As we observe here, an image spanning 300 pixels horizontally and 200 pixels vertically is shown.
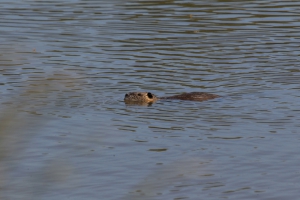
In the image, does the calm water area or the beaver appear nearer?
the calm water area

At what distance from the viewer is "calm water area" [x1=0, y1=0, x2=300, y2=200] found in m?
8.55

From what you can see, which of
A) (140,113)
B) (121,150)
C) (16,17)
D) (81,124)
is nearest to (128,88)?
(140,113)

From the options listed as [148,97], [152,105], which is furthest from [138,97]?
[152,105]

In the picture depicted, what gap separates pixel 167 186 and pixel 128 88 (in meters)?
5.66

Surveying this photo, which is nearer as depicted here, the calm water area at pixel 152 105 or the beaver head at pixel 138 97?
the calm water area at pixel 152 105

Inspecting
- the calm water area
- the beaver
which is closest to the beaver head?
the beaver

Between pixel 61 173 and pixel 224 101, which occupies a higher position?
pixel 61 173

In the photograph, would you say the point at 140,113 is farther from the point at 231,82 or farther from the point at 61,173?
the point at 61,173

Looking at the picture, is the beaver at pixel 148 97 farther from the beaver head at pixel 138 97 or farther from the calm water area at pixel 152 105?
the calm water area at pixel 152 105

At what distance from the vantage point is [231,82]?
14500 millimetres

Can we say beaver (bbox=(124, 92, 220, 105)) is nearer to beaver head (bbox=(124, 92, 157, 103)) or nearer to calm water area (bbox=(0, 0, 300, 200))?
beaver head (bbox=(124, 92, 157, 103))

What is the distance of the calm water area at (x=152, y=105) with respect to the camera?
855 centimetres

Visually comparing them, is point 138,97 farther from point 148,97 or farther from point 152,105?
point 152,105

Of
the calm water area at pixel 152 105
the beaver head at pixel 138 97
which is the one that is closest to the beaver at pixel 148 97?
the beaver head at pixel 138 97
